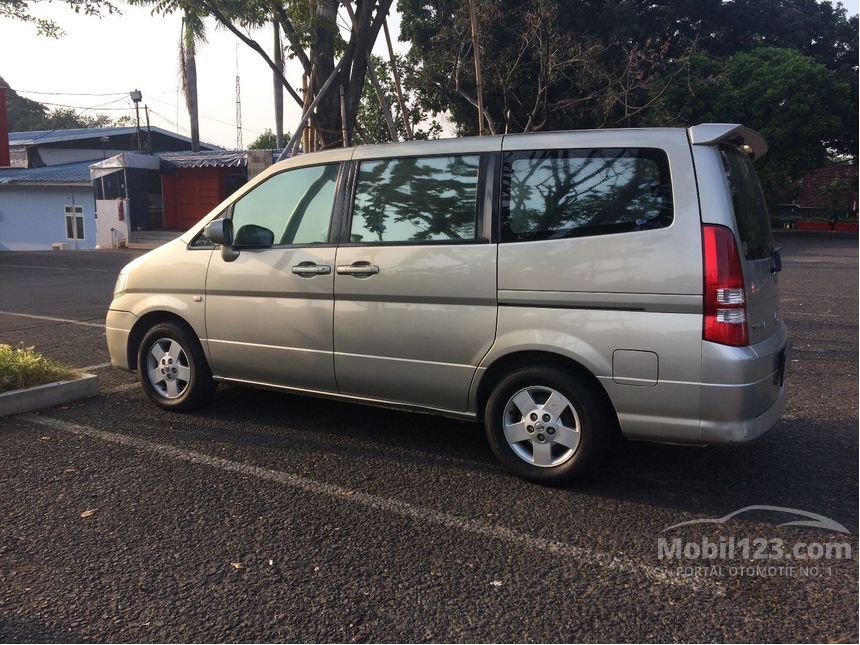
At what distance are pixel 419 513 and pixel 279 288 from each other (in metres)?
1.91

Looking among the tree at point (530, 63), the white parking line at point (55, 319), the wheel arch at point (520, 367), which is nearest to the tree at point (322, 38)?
the white parking line at point (55, 319)

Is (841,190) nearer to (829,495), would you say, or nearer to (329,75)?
(329,75)

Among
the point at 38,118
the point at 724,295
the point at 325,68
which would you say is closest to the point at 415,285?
the point at 724,295

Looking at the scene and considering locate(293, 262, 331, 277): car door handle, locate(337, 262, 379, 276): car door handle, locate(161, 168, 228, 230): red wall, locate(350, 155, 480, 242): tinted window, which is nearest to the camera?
locate(350, 155, 480, 242): tinted window

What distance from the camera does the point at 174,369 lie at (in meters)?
5.50

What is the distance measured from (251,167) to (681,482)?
51.9 ft

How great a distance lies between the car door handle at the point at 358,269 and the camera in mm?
4582

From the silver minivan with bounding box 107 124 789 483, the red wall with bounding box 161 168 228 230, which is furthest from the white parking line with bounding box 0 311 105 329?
the red wall with bounding box 161 168 228 230

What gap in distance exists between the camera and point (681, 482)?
13.9 ft

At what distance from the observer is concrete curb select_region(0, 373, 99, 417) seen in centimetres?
539

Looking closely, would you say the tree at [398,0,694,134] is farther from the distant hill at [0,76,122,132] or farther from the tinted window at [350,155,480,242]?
the distant hill at [0,76,122,132]

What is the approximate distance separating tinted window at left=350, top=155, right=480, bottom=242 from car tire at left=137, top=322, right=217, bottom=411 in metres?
1.61

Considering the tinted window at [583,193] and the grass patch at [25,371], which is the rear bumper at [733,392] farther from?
the grass patch at [25,371]

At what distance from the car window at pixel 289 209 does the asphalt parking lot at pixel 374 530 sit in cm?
134
